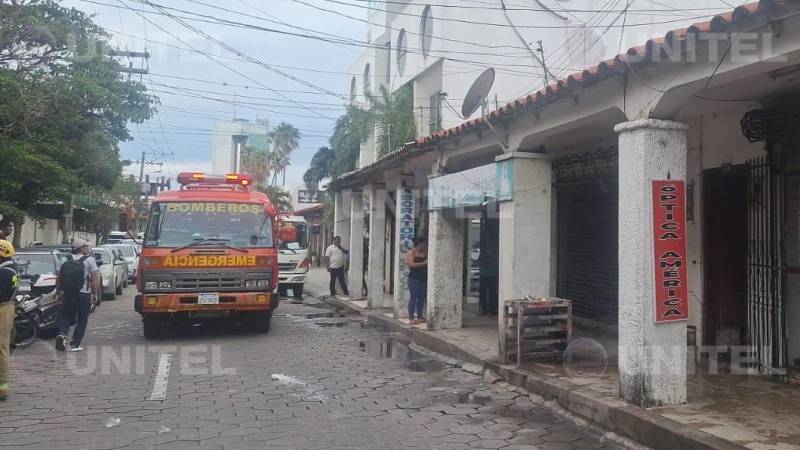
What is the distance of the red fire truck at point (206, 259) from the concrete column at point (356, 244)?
5.40 meters

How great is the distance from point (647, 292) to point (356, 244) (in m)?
10.9

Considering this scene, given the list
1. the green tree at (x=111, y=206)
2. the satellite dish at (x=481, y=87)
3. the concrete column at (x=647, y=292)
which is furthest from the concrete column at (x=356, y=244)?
the green tree at (x=111, y=206)

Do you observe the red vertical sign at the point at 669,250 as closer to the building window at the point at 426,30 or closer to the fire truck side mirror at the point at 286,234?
the fire truck side mirror at the point at 286,234

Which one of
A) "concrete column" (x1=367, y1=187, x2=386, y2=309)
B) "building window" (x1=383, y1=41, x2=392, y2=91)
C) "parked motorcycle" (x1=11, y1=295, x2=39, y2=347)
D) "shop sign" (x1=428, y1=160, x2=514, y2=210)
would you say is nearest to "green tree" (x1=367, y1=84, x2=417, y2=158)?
"building window" (x1=383, y1=41, x2=392, y2=91)

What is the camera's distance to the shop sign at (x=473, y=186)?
334 inches

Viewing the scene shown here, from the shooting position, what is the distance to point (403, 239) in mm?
12281

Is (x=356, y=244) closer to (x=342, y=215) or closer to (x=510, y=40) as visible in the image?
(x=342, y=215)

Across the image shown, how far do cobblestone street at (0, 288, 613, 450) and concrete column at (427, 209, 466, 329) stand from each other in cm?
100

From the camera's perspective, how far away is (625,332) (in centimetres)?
582

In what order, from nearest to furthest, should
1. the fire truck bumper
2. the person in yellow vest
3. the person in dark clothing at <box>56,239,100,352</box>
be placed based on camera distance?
the person in yellow vest
the person in dark clothing at <box>56,239,100,352</box>
the fire truck bumper

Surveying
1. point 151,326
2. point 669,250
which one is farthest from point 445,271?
point 669,250

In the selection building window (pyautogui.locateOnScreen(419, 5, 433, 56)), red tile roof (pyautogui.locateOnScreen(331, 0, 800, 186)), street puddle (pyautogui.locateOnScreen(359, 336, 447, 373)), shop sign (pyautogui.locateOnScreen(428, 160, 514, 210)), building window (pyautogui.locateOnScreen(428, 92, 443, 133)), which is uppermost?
building window (pyautogui.locateOnScreen(419, 5, 433, 56))

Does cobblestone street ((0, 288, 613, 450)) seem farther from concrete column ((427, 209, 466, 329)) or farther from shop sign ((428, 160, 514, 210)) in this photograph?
shop sign ((428, 160, 514, 210))

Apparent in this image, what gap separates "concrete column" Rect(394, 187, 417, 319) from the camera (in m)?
12.3
